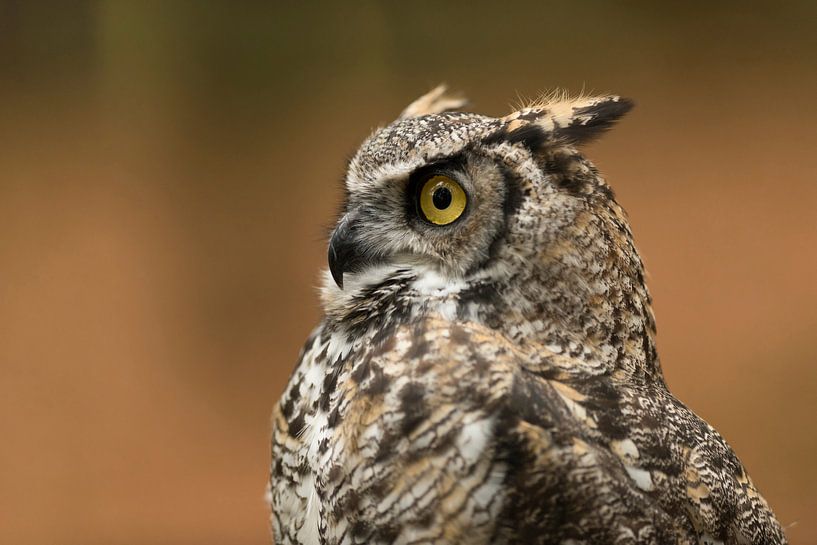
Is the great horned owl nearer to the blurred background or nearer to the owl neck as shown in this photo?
the owl neck

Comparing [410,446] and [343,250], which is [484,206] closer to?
[343,250]

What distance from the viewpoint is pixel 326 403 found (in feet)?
4.06

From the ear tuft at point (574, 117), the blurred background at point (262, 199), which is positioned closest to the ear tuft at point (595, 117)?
the ear tuft at point (574, 117)

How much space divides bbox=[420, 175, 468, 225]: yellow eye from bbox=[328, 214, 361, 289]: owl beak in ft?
0.46

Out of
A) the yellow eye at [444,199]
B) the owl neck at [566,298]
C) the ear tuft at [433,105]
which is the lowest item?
the owl neck at [566,298]

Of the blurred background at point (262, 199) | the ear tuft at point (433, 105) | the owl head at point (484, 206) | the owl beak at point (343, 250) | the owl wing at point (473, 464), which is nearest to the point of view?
the owl wing at point (473, 464)

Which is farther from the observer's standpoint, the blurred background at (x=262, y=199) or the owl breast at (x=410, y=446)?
the blurred background at (x=262, y=199)

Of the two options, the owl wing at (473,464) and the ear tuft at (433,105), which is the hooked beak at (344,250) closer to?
the owl wing at (473,464)

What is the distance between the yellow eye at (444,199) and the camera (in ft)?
3.99

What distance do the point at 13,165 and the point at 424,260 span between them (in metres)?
2.09

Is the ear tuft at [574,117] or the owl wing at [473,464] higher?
the ear tuft at [574,117]

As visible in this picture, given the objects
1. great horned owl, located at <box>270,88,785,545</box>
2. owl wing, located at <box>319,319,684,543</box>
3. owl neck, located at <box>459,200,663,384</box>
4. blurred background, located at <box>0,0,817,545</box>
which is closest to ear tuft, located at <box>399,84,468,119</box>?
great horned owl, located at <box>270,88,785,545</box>

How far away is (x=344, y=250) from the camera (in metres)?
1.31

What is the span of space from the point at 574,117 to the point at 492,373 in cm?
45
